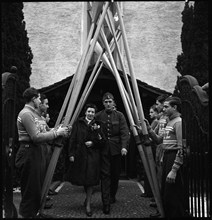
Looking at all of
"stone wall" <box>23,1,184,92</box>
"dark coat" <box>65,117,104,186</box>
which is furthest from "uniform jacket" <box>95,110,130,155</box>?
"stone wall" <box>23,1,184,92</box>

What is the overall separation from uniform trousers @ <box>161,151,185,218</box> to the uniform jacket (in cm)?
204

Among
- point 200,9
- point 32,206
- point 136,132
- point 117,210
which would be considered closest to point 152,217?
point 117,210

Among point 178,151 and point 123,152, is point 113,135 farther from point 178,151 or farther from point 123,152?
point 178,151

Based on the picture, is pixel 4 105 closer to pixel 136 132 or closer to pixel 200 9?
pixel 136 132

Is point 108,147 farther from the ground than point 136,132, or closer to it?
closer to it

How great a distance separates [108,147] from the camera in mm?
7016

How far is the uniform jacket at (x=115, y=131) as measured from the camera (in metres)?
7.56

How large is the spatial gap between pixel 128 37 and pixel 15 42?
16.2ft

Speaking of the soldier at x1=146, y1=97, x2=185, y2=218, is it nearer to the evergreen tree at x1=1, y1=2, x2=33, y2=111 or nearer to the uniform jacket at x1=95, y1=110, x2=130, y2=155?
the uniform jacket at x1=95, y1=110, x2=130, y2=155

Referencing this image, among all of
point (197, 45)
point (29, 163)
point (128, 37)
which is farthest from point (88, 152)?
point (128, 37)

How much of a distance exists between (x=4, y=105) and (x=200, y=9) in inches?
320

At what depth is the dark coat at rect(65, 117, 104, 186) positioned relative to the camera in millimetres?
6664

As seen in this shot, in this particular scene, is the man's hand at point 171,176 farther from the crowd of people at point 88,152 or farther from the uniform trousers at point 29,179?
the uniform trousers at point 29,179

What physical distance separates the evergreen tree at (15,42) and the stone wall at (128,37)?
285 centimetres
